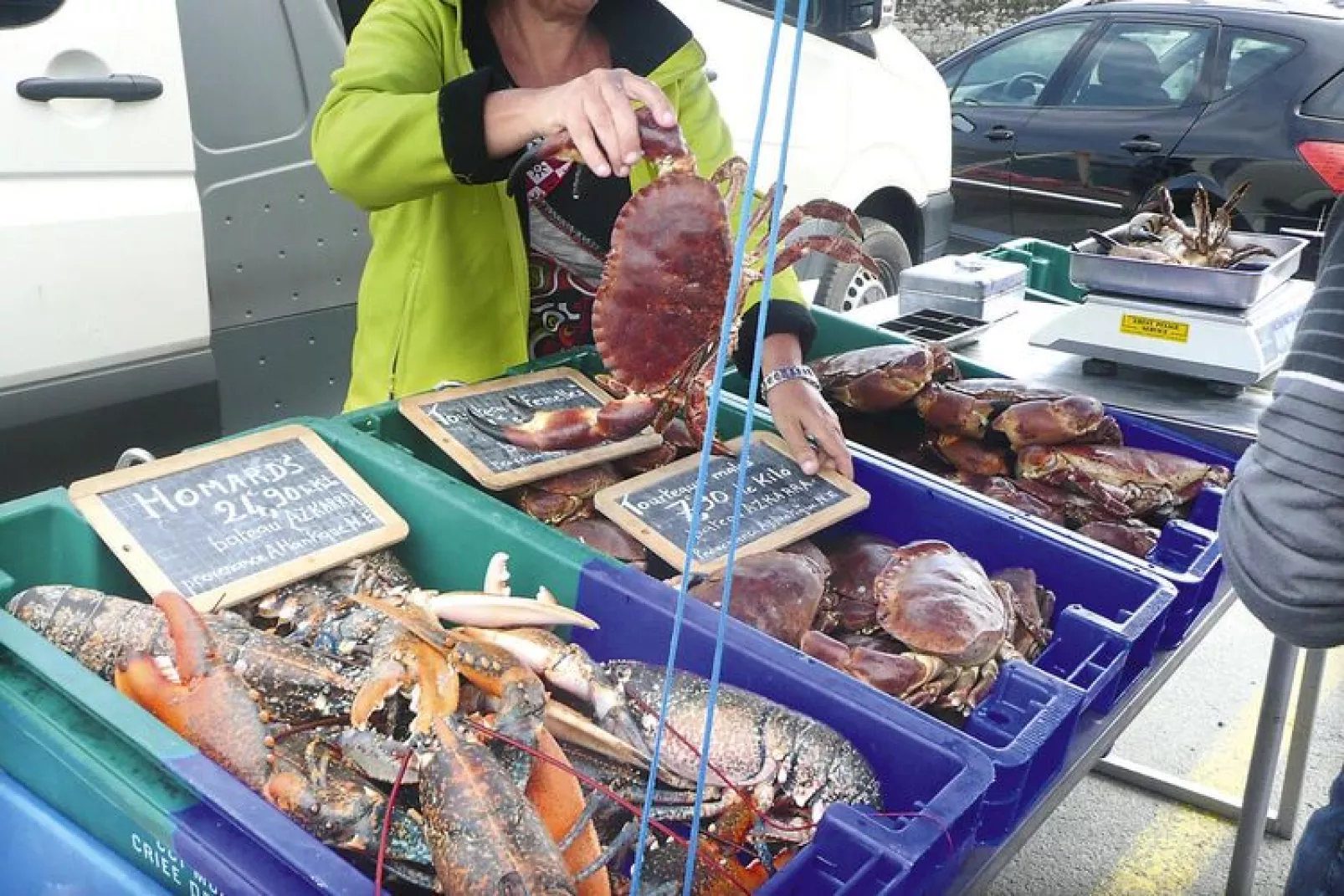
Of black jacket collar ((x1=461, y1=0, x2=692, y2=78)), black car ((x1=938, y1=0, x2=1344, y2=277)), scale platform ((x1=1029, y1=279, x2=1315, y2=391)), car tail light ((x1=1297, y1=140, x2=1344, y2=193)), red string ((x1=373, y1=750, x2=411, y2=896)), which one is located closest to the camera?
red string ((x1=373, y1=750, x2=411, y2=896))

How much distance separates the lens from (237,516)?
174cm

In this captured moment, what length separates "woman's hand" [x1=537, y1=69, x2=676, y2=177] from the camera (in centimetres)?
158

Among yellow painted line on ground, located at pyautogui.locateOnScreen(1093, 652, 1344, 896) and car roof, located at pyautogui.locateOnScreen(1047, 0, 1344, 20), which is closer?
yellow painted line on ground, located at pyautogui.locateOnScreen(1093, 652, 1344, 896)

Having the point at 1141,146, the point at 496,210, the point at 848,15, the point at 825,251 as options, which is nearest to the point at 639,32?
the point at 496,210

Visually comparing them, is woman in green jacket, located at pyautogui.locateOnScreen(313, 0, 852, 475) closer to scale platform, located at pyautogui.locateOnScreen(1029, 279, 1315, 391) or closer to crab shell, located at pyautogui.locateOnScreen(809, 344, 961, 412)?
crab shell, located at pyautogui.locateOnScreen(809, 344, 961, 412)

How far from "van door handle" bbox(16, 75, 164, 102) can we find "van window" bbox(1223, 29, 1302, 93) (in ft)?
20.7

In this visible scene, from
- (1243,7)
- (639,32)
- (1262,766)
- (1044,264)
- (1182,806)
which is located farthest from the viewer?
(1243,7)

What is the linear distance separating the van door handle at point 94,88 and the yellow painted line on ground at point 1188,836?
10.3 feet

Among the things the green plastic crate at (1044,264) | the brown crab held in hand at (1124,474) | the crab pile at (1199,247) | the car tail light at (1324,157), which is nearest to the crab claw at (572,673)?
the brown crab held in hand at (1124,474)

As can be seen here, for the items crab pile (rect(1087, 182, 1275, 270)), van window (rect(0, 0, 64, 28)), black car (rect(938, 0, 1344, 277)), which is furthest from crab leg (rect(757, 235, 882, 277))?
black car (rect(938, 0, 1344, 277))

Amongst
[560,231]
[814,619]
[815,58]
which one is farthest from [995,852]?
[815,58]

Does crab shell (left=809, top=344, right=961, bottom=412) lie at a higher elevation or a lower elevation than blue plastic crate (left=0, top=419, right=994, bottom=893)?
higher

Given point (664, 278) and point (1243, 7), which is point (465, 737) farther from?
point (1243, 7)

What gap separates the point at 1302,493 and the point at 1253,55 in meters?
6.94
